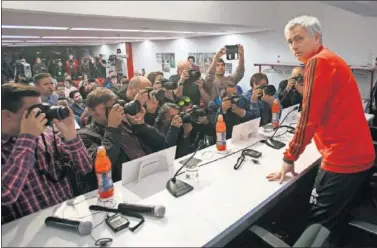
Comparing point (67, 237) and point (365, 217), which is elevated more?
point (67, 237)

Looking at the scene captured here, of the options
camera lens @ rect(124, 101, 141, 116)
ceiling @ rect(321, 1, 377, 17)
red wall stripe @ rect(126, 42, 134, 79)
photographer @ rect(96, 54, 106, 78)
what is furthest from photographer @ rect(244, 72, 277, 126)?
red wall stripe @ rect(126, 42, 134, 79)

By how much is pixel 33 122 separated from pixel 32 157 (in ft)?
0.45

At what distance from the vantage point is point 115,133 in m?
1.48

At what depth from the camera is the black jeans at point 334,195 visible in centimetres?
128

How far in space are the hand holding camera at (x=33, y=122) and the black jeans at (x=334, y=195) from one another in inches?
51.1

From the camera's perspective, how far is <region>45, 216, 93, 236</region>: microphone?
981 mm

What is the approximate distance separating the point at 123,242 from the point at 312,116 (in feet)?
3.07

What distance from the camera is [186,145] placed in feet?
6.61

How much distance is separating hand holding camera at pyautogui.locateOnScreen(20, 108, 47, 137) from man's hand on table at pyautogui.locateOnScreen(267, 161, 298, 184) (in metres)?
1.06

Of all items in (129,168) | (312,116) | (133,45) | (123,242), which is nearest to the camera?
(123,242)

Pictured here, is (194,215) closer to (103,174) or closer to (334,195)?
(103,174)

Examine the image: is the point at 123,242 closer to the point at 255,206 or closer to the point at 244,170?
the point at 255,206

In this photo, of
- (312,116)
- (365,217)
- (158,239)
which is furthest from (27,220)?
(365,217)

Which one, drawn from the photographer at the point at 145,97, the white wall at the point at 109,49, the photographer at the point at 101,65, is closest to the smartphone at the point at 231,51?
the photographer at the point at 145,97
